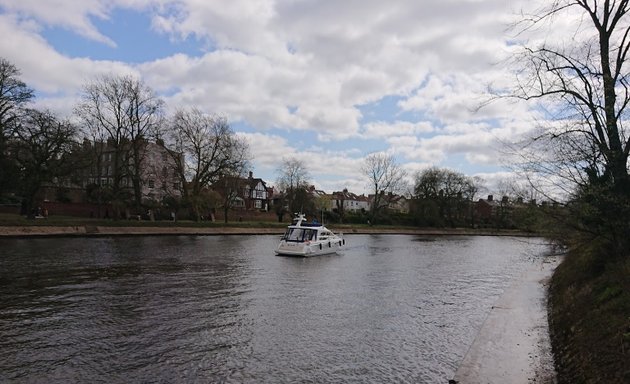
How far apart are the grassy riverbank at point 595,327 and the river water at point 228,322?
2.00 metres

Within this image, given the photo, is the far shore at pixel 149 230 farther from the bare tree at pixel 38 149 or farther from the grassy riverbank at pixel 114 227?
the bare tree at pixel 38 149

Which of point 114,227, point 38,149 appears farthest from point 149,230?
point 38,149

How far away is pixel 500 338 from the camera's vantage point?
1095 cm

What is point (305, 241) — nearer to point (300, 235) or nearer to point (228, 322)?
point (300, 235)

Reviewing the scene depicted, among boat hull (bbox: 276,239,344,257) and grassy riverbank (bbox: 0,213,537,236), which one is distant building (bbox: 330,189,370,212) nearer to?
grassy riverbank (bbox: 0,213,537,236)

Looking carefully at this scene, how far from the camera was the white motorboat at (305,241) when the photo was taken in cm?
3128

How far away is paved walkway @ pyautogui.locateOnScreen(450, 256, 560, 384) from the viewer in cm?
820

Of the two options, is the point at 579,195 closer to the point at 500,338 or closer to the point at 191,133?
the point at 500,338

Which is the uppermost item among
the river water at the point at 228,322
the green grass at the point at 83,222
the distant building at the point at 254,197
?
the distant building at the point at 254,197

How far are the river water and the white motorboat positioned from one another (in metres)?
7.19

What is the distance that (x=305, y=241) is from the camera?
105 ft

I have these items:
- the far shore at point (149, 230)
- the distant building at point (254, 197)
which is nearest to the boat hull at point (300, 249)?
the far shore at point (149, 230)

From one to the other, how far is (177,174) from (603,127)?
54863mm

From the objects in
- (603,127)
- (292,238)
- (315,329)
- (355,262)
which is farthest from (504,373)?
(292,238)
